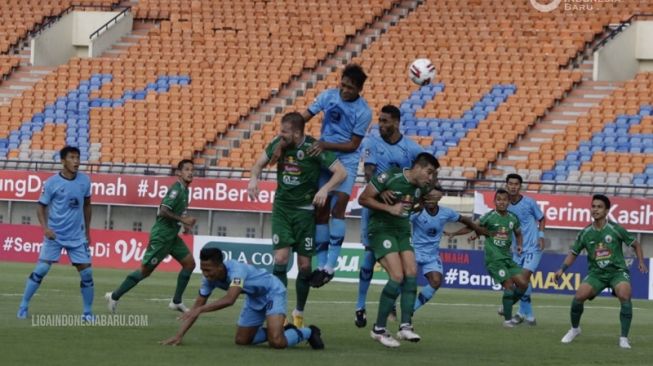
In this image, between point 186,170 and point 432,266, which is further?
point 432,266

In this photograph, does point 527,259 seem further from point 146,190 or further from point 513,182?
point 146,190

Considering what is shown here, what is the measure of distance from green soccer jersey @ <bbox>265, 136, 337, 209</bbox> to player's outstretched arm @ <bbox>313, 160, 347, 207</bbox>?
7cm

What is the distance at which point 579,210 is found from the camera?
32.8m

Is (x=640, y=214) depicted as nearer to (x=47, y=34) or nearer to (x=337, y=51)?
(x=337, y=51)

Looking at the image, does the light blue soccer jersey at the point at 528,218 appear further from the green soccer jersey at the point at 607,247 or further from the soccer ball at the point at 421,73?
the green soccer jersey at the point at 607,247

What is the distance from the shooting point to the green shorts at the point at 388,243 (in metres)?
15.6

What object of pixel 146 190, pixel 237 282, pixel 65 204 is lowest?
pixel 146 190

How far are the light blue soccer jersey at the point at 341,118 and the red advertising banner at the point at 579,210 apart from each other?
55.0ft

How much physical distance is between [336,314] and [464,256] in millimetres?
11216

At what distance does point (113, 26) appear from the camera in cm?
4778

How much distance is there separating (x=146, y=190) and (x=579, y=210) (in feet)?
35.4

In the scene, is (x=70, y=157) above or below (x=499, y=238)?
above

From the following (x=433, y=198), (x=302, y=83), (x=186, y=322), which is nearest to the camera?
(x=186, y=322)

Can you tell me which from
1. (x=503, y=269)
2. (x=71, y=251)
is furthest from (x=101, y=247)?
(x=71, y=251)
